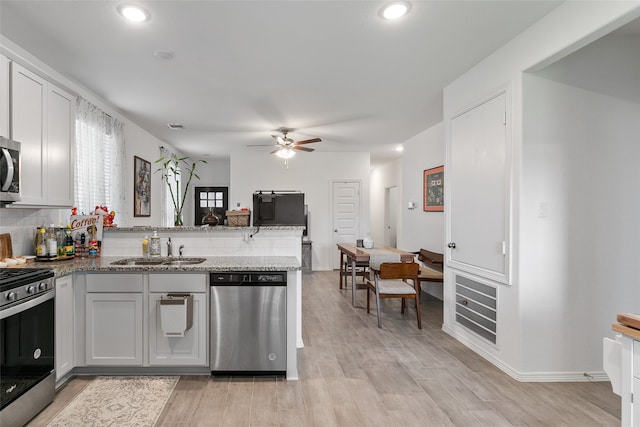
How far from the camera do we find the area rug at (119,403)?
2.03 metres

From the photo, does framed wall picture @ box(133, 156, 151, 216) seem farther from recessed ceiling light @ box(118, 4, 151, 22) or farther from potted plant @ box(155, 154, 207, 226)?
recessed ceiling light @ box(118, 4, 151, 22)

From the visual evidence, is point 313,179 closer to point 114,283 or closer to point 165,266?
point 165,266

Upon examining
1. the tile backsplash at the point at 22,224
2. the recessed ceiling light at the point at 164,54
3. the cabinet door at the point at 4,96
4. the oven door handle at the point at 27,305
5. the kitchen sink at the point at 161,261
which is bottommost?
the oven door handle at the point at 27,305

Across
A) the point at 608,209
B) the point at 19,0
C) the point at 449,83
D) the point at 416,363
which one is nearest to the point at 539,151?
the point at 608,209

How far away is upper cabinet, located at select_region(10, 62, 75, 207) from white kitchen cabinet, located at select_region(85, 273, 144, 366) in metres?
0.77

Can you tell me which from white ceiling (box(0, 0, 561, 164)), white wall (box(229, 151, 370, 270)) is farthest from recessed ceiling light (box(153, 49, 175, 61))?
white wall (box(229, 151, 370, 270))

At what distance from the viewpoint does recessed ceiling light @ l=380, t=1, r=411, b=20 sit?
2164 millimetres

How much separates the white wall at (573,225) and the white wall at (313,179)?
5.07 m

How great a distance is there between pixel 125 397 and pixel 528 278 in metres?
3.03

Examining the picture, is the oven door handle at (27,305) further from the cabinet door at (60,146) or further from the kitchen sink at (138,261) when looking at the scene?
the cabinet door at (60,146)

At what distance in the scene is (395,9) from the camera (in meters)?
2.22

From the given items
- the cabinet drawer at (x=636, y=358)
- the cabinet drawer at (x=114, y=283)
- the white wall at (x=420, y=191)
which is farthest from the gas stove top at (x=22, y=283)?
the white wall at (x=420, y=191)

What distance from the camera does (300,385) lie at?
247cm

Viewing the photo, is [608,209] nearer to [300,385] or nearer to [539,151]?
[539,151]
